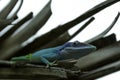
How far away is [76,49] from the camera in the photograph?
167 centimetres

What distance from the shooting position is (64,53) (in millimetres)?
1687

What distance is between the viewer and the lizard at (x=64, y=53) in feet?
5.48

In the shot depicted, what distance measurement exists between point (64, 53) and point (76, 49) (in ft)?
0.17

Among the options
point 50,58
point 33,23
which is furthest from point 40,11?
point 50,58

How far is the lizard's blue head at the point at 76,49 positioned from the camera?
5.49ft

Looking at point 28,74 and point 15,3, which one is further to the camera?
point 15,3

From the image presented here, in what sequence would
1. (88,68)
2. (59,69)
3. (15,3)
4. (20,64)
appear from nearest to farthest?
(20,64) < (59,69) < (88,68) < (15,3)

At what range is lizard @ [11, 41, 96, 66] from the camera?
1671 millimetres

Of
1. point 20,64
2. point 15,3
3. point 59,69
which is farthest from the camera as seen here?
point 15,3

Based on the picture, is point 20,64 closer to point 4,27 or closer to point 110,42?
point 4,27

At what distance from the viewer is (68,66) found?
1.63m

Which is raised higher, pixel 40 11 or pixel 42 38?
pixel 40 11

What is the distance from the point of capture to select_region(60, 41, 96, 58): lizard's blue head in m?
1.67

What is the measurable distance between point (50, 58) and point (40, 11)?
0.72ft
